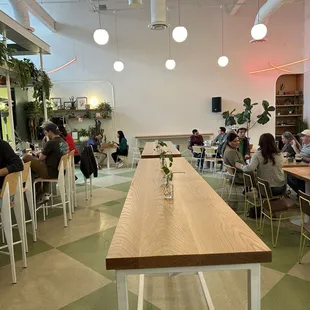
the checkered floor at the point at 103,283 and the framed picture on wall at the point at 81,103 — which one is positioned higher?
the framed picture on wall at the point at 81,103

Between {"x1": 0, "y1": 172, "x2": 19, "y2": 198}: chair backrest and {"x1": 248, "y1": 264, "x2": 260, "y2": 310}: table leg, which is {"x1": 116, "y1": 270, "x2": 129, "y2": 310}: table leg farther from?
{"x1": 0, "y1": 172, "x2": 19, "y2": 198}: chair backrest

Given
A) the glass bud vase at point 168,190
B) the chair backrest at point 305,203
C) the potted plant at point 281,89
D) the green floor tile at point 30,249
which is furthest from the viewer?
the potted plant at point 281,89

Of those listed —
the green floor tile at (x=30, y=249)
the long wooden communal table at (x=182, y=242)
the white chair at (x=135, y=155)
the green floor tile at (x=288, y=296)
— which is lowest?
the green floor tile at (x=288, y=296)

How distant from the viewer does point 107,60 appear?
9.72 metres

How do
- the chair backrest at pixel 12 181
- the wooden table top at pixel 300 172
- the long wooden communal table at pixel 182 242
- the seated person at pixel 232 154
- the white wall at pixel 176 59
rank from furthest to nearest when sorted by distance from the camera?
the white wall at pixel 176 59 < the seated person at pixel 232 154 < the wooden table top at pixel 300 172 < the chair backrest at pixel 12 181 < the long wooden communal table at pixel 182 242

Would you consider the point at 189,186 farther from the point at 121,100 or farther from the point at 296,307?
the point at 121,100

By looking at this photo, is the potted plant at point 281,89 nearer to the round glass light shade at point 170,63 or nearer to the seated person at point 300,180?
the round glass light shade at point 170,63

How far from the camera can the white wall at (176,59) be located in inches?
379

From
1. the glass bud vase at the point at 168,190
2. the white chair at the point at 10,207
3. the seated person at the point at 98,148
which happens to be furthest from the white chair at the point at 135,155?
the glass bud vase at the point at 168,190

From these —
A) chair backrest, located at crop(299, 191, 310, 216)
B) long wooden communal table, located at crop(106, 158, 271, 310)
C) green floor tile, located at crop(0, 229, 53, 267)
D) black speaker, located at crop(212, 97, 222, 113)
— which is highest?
black speaker, located at crop(212, 97, 222, 113)

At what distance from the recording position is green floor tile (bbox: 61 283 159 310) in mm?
2289

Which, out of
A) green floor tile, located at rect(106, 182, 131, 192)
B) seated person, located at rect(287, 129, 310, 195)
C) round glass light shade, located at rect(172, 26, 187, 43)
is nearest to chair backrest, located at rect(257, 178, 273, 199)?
seated person, located at rect(287, 129, 310, 195)

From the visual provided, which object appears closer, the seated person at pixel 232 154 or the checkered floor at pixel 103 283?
the checkered floor at pixel 103 283

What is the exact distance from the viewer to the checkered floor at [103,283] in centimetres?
233
